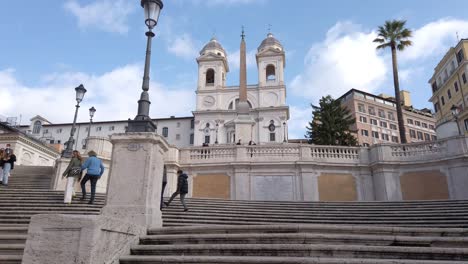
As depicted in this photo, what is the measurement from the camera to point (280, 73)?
64.6 metres

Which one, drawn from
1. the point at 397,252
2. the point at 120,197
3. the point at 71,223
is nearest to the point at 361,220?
the point at 397,252

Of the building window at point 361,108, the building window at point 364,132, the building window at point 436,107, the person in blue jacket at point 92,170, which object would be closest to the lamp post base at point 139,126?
the person in blue jacket at point 92,170

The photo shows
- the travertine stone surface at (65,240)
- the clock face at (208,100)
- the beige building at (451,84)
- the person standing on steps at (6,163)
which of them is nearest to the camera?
the travertine stone surface at (65,240)

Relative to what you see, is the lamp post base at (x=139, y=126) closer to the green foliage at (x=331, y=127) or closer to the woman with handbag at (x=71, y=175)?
the woman with handbag at (x=71, y=175)

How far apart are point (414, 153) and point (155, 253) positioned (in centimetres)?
1626

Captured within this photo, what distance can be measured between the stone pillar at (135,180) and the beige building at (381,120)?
239 feet

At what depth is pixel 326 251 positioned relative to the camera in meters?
5.40

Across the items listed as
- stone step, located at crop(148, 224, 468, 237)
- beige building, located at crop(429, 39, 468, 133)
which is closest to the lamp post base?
stone step, located at crop(148, 224, 468, 237)

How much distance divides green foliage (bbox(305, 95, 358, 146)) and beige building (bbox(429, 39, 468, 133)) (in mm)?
14678

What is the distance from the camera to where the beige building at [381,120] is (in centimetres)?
7638

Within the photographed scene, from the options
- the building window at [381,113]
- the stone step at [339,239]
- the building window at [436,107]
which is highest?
the building window at [381,113]

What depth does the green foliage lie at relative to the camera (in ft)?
123

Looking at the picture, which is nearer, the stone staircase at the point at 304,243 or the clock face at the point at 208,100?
the stone staircase at the point at 304,243

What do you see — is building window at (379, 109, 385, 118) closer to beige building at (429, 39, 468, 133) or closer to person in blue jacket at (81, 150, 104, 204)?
beige building at (429, 39, 468, 133)
